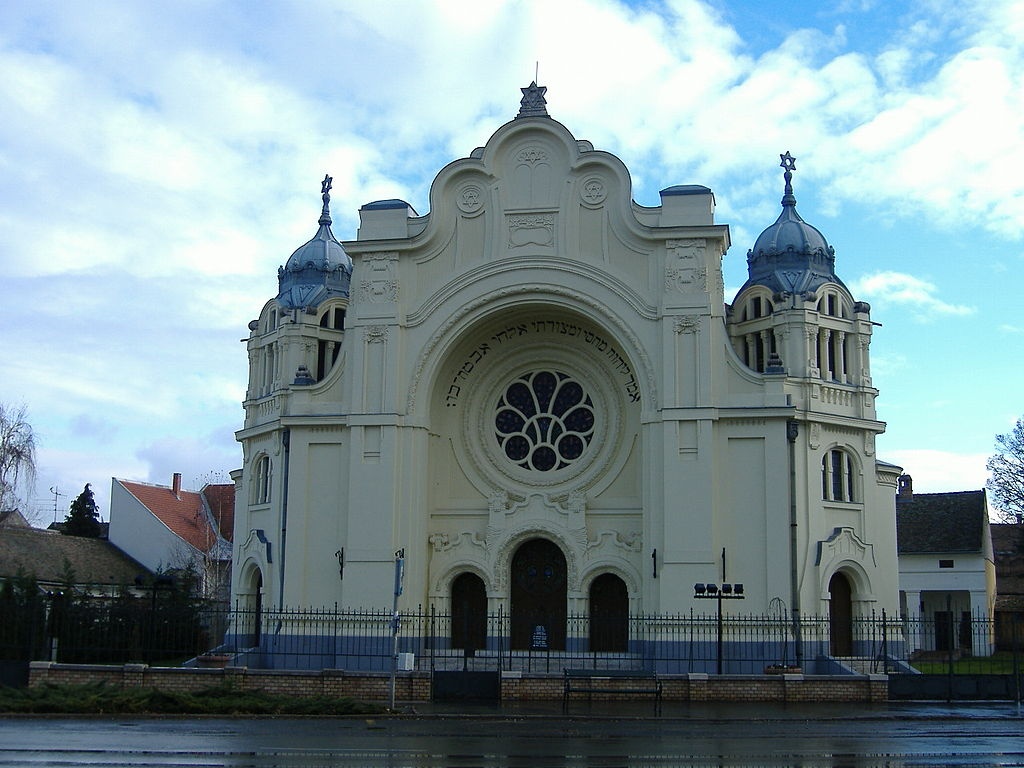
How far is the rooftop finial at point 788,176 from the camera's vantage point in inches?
1698

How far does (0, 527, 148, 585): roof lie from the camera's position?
179ft

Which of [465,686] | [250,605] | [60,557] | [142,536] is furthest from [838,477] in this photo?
[142,536]

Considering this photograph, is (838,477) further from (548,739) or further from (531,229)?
(548,739)

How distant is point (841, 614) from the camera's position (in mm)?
37875

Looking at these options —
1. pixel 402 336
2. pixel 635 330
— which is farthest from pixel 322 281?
pixel 635 330

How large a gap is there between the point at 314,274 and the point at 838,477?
20003 millimetres

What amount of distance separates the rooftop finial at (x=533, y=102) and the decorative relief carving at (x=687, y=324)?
825 centimetres

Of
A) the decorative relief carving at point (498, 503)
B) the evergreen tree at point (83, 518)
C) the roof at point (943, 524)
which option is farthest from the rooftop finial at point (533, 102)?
the evergreen tree at point (83, 518)

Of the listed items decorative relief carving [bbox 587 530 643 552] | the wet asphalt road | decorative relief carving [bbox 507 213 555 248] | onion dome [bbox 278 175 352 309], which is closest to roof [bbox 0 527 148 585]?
onion dome [bbox 278 175 352 309]

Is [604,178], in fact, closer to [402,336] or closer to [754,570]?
[402,336]

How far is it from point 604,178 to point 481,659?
15.3m

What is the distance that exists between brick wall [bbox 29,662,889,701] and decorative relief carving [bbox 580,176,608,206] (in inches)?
622

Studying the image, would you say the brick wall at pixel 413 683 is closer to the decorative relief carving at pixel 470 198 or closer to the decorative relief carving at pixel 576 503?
the decorative relief carving at pixel 576 503

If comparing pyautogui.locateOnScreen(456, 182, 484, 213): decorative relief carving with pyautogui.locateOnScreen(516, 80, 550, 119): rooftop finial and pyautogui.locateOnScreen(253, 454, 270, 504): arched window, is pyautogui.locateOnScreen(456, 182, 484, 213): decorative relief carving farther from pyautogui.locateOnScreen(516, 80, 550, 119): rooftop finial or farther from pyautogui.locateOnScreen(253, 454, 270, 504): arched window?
pyautogui.locateOnScreen(253, 454, 270, 504): arched window
